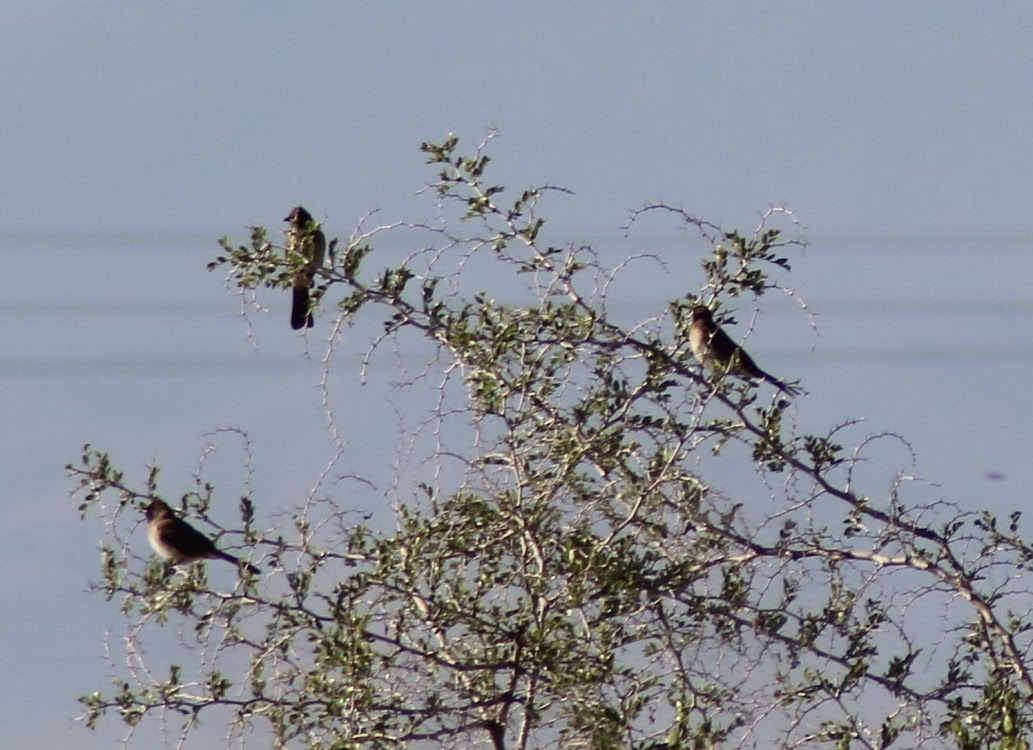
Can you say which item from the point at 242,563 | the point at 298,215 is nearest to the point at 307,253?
the point at 242,563

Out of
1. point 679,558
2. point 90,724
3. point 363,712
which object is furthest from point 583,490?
point 90,724

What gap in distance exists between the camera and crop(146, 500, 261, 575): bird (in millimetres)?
8805

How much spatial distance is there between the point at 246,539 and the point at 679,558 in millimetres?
1651

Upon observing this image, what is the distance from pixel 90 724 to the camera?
Result: 7.41 metres

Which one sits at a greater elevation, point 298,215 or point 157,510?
point 298,215

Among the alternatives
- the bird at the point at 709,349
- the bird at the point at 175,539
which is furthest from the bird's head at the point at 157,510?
the bird at the point at 709,349

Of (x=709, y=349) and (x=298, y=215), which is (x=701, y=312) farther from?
(x=298, y=215)

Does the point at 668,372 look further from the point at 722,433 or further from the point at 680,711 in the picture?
the point at 680,711

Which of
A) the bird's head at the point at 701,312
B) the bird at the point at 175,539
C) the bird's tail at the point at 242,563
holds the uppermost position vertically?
the bird at the point at 175,539

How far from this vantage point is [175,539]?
9375 mm

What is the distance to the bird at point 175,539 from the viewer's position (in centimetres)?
880

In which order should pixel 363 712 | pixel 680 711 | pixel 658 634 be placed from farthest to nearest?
pixel 658 634
pixel 363 712
pixel 680 711

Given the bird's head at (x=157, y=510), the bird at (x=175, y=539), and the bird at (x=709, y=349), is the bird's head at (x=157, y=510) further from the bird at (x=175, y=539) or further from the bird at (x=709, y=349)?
the bird at (x=709, y=349)

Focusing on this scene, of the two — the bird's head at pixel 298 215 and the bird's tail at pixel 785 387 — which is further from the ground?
the bird's head at pixel 298 215
